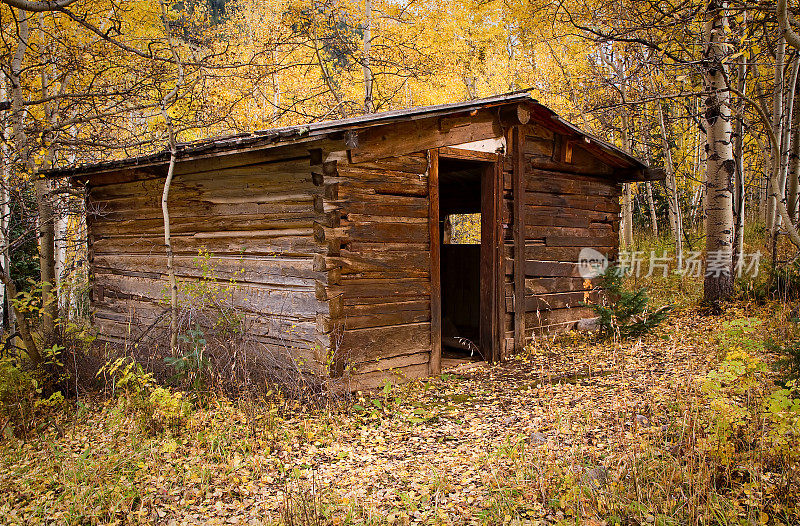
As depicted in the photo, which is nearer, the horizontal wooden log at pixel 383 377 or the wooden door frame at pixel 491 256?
the horizontal wooden log at pixel 383 377

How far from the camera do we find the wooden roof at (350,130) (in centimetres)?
555

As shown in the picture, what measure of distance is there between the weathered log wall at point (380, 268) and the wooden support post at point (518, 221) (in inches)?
61.4

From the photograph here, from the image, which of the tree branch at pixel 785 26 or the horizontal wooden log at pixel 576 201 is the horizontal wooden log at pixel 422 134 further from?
the tree branch at pixel 785 26

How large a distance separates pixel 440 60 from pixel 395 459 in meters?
12.9

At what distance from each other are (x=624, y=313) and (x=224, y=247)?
581 cm

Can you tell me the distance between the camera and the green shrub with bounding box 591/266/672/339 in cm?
811

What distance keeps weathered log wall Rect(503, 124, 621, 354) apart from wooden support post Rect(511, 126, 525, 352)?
6 cm

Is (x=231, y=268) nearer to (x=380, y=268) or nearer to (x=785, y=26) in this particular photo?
(x=380, y=268)

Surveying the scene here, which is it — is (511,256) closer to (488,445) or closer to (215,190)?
(488,445)

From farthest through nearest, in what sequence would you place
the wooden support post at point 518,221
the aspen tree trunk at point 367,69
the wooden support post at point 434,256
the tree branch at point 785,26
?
the aspen tree trunk at point 367,69 < the wooden support post at point 518,221 < the wooden support post at point 434,256 < the tree branch at point 785,26

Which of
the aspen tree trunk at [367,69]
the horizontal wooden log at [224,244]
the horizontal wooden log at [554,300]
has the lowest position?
the horizontal wooden log at [554,300]

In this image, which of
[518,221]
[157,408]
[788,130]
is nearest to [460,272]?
[518,221]

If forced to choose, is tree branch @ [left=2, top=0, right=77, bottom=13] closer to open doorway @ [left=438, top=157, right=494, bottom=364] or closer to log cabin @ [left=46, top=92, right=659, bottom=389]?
log cabin @ [left=46, top=92, right=659, bottom=389]

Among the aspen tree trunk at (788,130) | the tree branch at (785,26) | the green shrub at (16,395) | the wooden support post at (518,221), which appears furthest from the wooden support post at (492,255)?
the green shrub at (16,395)
